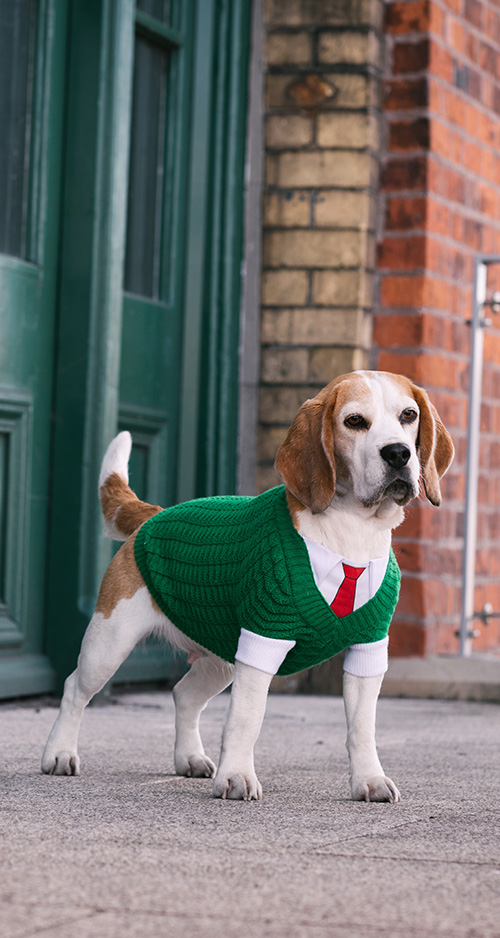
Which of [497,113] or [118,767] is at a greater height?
[497,113]

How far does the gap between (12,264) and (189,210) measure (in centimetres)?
103

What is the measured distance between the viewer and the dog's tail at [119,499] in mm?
3525

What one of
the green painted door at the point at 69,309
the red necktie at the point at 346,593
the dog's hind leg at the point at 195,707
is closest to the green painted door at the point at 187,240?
the green painted door at the point at 69,309

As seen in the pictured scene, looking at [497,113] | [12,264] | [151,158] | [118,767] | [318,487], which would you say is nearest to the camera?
[318,487]

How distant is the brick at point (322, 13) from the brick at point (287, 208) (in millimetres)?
690

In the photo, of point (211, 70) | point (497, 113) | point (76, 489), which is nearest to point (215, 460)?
point (76, 489)

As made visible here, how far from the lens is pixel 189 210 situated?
18.1ft

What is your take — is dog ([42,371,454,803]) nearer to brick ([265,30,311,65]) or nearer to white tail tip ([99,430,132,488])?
white tail tip ([99,430,132,488])

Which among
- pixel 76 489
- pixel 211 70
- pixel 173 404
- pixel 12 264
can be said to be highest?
pixel 211 70

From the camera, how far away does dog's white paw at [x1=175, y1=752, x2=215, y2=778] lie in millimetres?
3350

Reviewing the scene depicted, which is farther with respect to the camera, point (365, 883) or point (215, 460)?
point (215, 460)

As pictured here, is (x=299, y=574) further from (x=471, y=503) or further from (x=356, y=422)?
(x=471, y=503)

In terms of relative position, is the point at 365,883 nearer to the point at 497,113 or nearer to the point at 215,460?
the point at 215,460

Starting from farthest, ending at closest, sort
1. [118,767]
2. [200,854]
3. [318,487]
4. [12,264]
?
1. [12,264]
2. [118,767]
3. [318,487]
4. [200,854]
